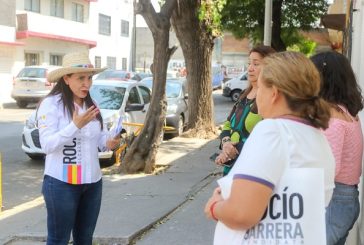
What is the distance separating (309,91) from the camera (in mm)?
2090

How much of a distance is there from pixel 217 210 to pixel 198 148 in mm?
10389

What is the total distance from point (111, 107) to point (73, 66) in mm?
7360

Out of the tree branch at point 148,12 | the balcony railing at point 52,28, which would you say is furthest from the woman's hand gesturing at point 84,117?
the balcony railing at point 52,28

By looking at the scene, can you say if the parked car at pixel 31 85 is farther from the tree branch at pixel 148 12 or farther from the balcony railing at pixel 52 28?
the tree branch at pixel 148 12

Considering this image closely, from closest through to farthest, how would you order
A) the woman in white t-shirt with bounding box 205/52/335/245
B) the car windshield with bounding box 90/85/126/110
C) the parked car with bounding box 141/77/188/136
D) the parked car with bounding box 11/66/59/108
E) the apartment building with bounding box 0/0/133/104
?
the woman in white t-shirt with bounding box 205/52/335/245
the car windshield with bounding box 90/85/126/110
the parked car with bounding box 141/77/188/136
the parked car with bounding box 11/66/59/108
the apartment building with bounding box 0/0/133/104

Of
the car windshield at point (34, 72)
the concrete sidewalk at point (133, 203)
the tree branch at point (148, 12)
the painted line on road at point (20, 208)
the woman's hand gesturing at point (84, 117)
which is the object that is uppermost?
the tree branch at point (148, 12)

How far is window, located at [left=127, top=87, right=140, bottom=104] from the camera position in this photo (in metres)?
12.1

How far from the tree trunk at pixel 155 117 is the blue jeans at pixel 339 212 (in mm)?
6659

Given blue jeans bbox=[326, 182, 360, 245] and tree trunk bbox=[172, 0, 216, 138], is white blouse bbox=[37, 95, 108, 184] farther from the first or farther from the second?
tree trunk bbox=[172, 0, 216, 138]

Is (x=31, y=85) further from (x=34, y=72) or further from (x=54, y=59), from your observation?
(x=54, y=59)

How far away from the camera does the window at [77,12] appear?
34.8 metres

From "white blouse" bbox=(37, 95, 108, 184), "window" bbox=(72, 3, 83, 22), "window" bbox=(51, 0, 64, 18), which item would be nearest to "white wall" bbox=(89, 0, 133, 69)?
"window" bbox=(72, 3, 83, 22)

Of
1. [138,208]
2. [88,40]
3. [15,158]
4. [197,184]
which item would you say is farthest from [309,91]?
[88,40]

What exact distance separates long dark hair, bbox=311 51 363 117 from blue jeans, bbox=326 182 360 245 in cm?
43
